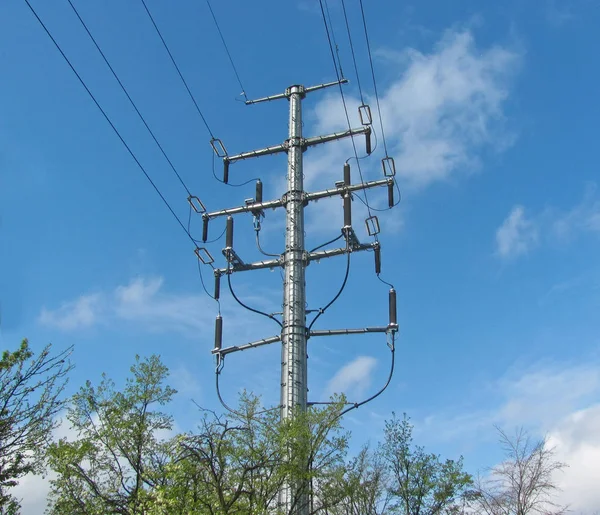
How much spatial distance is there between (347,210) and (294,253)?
210 cm

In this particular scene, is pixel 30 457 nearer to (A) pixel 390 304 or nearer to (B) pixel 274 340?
(B) pixel 274 340

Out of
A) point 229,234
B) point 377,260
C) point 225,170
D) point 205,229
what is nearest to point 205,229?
point 205,229

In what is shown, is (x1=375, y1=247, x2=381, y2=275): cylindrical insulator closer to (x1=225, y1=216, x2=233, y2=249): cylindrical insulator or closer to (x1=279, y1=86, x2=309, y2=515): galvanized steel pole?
(x1=279, y1=86, x2=309, y2=515): galvanized steel pole

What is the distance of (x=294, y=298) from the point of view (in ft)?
59.9

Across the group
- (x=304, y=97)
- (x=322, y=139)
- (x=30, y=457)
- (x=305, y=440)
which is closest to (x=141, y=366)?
(x=30, y=457)

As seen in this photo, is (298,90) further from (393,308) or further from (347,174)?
(393,308)

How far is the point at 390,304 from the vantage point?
61.4 feet

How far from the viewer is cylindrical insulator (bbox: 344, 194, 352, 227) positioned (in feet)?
63.0

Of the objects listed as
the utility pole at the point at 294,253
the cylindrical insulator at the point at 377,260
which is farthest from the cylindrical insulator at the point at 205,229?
the cylindrical insulator at the point at 377,260

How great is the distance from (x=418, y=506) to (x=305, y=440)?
1041 cm

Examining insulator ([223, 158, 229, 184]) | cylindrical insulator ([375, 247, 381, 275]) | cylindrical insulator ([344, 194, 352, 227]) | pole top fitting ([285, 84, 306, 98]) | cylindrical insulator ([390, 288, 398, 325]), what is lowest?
cylindrical insulator ([390, 288, 398, 325])

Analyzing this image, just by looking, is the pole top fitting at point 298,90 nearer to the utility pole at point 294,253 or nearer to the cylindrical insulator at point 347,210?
the utility pole at point 294,253

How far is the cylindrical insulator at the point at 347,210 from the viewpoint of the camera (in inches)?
756

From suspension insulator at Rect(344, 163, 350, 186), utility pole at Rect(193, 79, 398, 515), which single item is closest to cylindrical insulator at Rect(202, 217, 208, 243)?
utility pole at Rect(193, 79, 398, 515)
